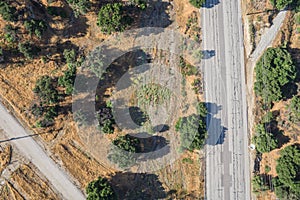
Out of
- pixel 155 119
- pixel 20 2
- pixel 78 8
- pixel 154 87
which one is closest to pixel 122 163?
pixel 155 119

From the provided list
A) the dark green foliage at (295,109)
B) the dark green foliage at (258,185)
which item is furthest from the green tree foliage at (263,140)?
the dark green foliage at (295,109)

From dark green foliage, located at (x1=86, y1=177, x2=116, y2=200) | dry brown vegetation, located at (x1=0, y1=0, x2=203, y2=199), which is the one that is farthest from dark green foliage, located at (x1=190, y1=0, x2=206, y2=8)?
dark green foliage, located at (x1=86, y1=177, x2=116, y2=200)

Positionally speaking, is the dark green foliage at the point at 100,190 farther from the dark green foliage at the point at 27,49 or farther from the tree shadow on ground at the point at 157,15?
the tree shadow on ground at the point at 157,15

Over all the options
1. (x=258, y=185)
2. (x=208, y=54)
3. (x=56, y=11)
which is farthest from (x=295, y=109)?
(x=56, y=11)

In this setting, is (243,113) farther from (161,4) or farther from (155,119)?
A: (161,4)

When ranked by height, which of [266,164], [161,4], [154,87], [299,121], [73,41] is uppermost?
[161,4]

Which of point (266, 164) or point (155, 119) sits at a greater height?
point (155, 119)
